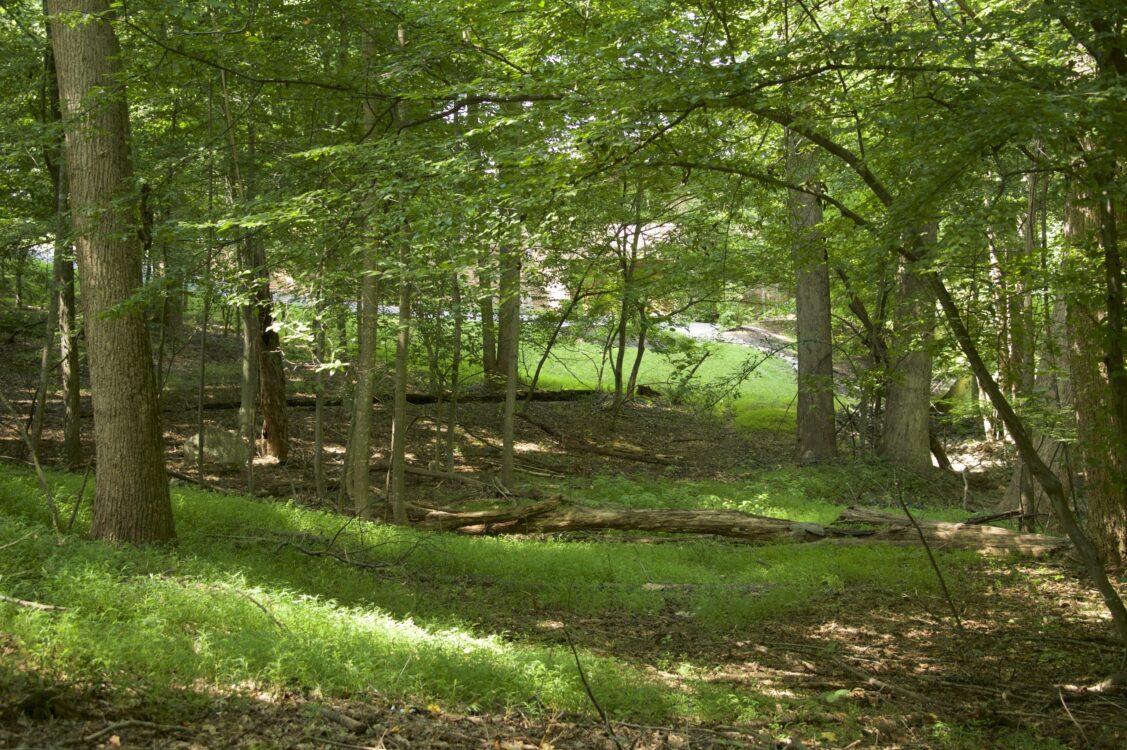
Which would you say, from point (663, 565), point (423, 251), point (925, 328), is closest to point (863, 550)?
point (663, 565)

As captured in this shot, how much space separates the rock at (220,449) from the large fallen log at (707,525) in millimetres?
4128

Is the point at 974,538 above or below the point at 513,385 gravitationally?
below

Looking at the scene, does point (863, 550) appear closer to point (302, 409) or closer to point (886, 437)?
point (886, 437)

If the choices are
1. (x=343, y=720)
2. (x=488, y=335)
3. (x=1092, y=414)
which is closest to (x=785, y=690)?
(x=343, y=720)

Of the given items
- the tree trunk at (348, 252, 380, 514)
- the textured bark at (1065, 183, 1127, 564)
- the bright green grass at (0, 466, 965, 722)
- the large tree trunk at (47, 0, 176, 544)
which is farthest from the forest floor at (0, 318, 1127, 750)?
the large tree trunk at (47, 0, 176, 544)

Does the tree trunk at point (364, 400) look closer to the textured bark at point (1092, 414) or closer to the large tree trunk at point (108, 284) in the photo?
the large tree trunk at point (108, 284)

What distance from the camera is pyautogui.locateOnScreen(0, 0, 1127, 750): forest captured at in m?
4.81

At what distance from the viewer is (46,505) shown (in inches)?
313

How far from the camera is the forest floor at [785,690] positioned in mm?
4074

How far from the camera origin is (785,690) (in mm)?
5855

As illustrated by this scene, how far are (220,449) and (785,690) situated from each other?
1128 cm

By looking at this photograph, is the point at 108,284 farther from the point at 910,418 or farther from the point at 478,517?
the point at 910,418

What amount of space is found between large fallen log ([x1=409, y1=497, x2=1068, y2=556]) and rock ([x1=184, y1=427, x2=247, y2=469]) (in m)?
4.13

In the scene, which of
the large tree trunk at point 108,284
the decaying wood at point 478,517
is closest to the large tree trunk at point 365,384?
the decaying wood at point 478,517
